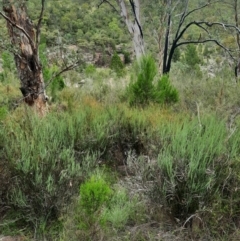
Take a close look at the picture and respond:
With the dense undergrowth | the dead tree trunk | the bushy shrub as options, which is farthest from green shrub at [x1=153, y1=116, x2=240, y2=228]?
the bushy shrub

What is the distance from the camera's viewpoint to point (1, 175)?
10.1 feet

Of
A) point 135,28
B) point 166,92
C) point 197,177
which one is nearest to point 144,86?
point 166,92

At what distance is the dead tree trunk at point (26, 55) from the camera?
16.3ft

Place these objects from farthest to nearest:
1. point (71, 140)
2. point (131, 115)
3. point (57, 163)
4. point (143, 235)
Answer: point (131, 115) < point (71, 140) < point (57, 163) < point (143, 235)

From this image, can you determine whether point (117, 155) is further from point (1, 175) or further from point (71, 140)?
point (1, 175)

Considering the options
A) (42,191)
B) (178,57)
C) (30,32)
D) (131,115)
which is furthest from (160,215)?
(178,57)

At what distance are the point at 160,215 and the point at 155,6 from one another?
13.0 m

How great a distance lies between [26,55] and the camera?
5.09m

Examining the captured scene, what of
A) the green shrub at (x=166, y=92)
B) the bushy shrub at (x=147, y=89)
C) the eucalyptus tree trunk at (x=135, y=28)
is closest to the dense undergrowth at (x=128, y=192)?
the bushy shrub at (x=147, y=89)

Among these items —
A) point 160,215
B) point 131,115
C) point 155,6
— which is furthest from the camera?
point 155,6

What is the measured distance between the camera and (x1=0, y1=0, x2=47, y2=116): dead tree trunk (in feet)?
16.3

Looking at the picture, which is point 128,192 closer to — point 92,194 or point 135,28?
point 92,194

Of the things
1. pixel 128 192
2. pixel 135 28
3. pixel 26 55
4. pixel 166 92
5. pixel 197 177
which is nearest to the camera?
pixel 197 177

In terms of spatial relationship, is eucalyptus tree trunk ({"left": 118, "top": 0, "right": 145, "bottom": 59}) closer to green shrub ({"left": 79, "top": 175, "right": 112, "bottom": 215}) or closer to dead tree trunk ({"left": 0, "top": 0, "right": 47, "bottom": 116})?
dead tree trunk ({"left": 0, "top": 0, "right": 47, "bottom": 116})
